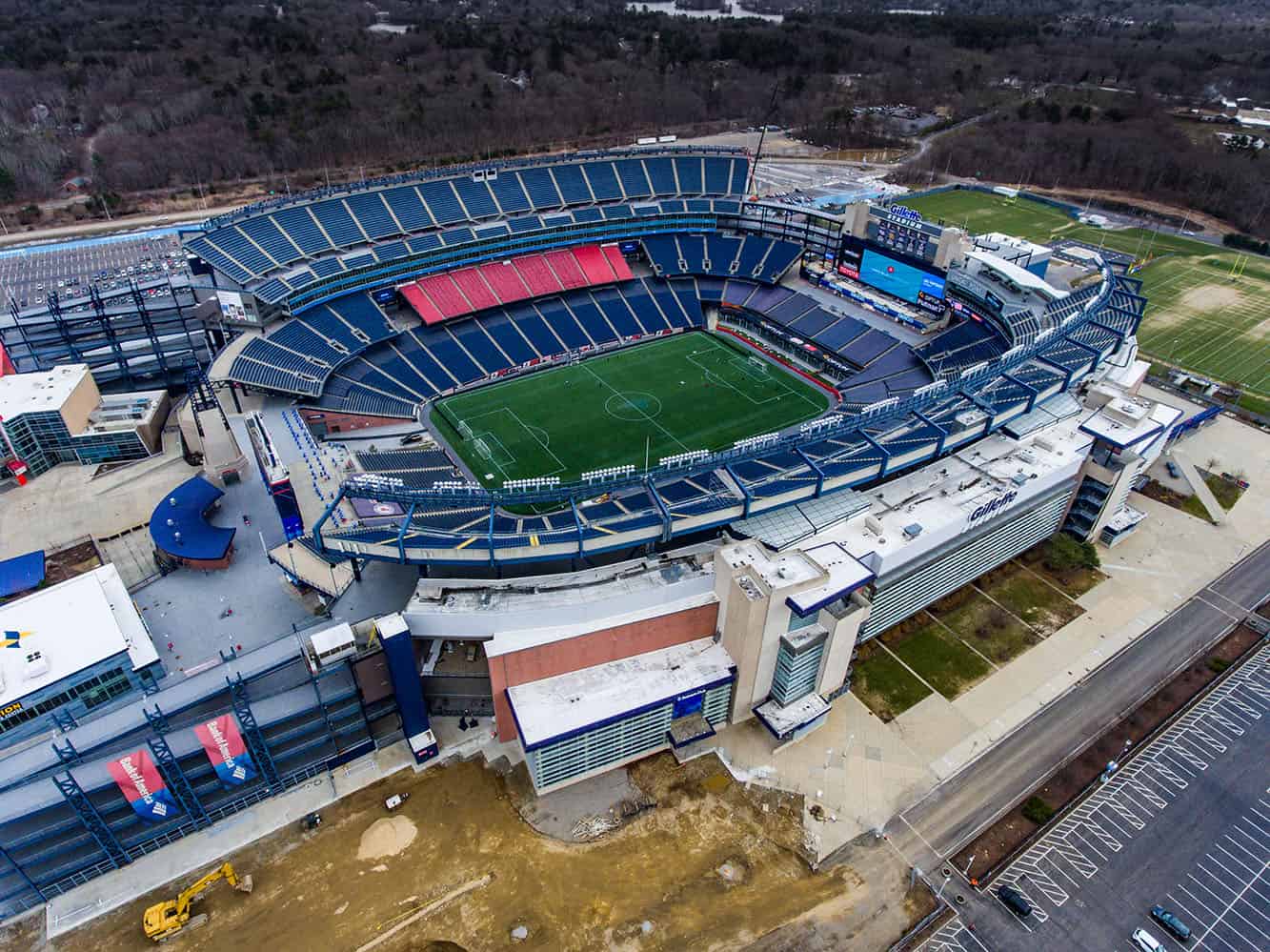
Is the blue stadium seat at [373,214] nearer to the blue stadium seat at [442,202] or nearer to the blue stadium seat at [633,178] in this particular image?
the blue stadium seat at [442,202]

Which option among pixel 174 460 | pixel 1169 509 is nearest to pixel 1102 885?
pixel 1169 509

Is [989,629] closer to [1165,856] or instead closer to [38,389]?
[1165,856]

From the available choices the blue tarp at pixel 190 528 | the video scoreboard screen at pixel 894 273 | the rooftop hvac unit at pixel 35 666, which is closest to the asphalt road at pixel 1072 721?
the video scoreboard screen at pixel 894 273

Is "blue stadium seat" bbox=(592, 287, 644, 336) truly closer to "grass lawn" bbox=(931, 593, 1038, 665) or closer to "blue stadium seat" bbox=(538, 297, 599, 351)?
"blue stadium seat" bbox=(538, 297, 599, 351)

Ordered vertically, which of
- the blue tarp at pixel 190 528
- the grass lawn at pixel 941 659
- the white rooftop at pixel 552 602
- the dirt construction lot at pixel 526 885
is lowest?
the dirt construction lot at pixel 526 885

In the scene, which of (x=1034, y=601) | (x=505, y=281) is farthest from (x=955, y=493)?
(x=505, y=281)

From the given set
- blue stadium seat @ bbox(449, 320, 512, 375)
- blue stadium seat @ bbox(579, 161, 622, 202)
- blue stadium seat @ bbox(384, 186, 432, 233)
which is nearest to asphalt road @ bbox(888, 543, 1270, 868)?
blue stadium seat @ bbox(449, 320, 512, 375)
